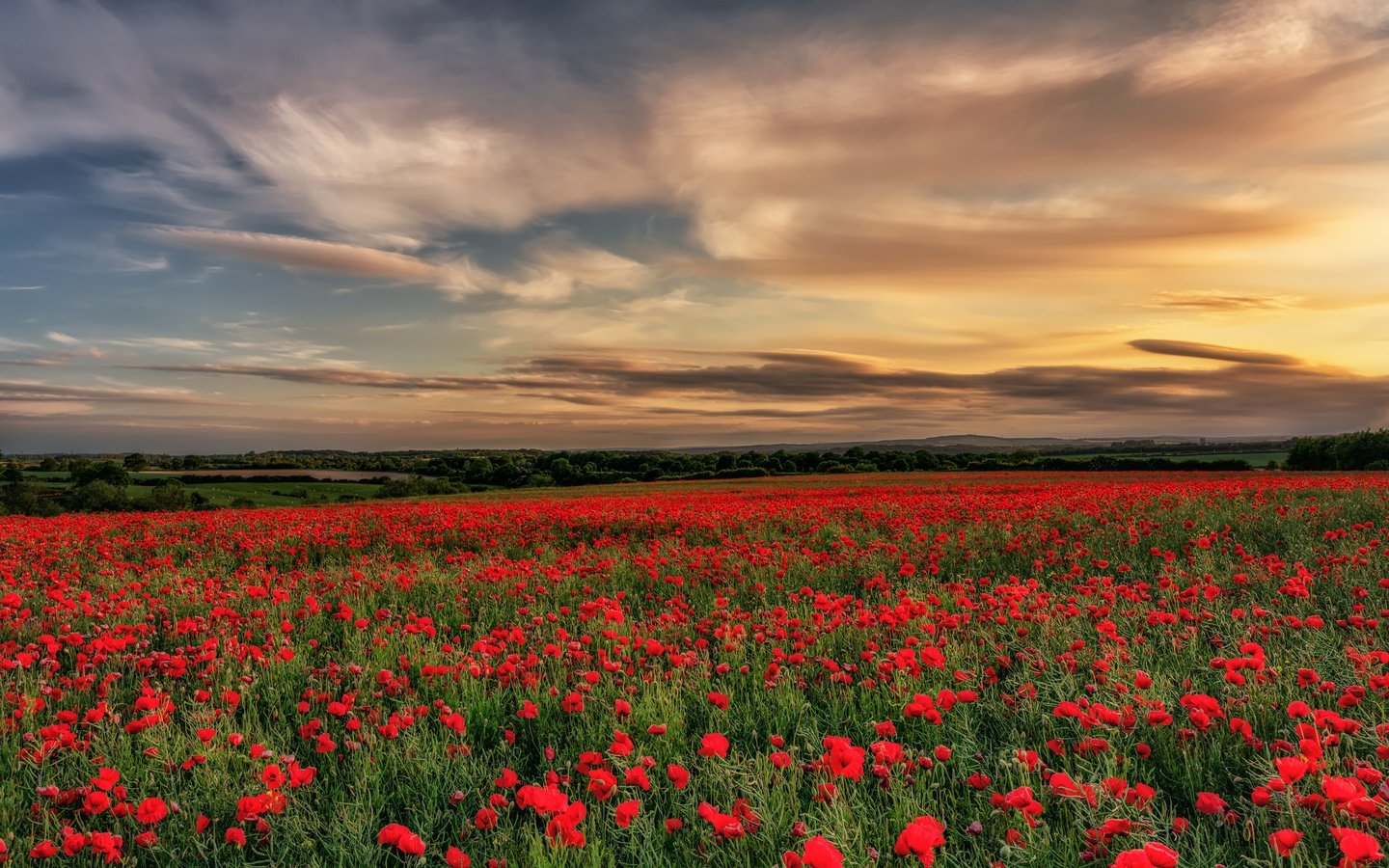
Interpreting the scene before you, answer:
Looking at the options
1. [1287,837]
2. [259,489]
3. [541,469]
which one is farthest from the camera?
[541,469]

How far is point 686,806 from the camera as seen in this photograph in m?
3.58

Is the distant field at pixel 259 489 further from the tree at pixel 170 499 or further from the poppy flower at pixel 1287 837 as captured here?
the poppy flower at pixel 1287 837

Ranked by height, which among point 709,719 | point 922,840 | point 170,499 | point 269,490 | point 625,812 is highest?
point 922,840

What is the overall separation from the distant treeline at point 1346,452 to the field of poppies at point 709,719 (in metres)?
69.8

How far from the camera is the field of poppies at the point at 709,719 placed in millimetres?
3242

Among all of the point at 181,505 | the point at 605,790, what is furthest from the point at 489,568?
the point at 181,505

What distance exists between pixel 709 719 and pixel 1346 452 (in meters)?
81.5

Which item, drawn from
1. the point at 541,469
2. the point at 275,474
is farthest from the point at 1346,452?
the point at 275,474

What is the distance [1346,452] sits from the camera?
6419cm

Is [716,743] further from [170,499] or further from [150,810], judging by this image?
[170,499]

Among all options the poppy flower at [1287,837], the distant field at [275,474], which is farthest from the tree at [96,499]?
the poppy flower at [1287,837]

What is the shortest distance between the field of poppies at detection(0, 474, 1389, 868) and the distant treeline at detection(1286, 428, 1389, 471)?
69791mm

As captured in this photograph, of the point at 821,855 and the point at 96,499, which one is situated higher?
the point at 821,855

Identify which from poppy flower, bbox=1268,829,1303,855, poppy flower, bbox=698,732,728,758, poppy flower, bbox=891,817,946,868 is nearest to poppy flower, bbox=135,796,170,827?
poppy flower, bbox=698,732,728,758
